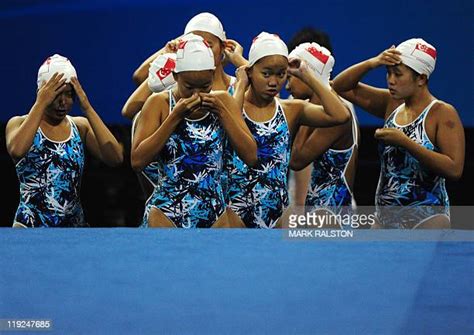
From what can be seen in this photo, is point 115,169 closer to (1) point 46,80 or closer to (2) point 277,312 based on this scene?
(1) point 46,80

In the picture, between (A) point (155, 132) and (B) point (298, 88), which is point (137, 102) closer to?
(B) point (298, 88)

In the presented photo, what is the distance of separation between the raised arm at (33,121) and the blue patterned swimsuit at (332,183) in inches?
44.3

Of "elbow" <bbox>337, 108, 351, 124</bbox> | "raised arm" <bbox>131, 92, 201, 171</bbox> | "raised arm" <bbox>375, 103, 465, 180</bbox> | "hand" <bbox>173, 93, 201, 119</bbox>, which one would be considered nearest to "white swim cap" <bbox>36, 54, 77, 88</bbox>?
"raised arm" <bbox>131, 92, 201, 171</bbox>

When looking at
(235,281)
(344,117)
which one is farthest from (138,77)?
(235,281)

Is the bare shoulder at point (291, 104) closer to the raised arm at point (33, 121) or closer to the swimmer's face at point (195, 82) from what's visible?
the swimmer's face at point (195, 82)

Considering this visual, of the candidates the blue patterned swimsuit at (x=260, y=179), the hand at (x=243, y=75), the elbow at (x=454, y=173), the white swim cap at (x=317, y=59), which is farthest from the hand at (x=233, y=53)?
the elbow at (x=454, y=173)

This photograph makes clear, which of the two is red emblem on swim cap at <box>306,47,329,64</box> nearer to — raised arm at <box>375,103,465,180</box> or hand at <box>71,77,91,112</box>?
raised arm at <box>375,103,465,180</box>

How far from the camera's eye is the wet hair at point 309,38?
5.20 m

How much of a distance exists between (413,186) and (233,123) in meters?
0.82

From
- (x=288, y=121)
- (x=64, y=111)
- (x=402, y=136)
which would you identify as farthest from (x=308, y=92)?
(x=64, y=111)

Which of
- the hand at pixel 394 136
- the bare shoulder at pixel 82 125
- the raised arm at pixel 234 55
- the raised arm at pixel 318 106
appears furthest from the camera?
the raised arm at pixel 234 55

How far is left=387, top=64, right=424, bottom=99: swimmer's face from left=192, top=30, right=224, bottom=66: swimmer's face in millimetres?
774

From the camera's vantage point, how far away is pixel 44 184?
4.16 meters

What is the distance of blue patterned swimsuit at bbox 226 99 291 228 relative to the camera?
4.07 m
